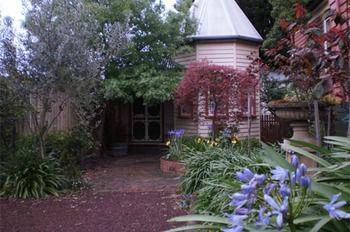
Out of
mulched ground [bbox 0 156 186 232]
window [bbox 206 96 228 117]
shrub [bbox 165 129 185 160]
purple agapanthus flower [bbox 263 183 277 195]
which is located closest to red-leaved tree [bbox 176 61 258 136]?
window [bbox 206 96 228 117]

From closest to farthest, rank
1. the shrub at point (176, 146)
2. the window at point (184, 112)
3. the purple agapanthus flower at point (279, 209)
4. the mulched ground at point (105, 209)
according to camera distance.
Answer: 1. the purple agapanthus flower at point (279, 209)
2. the mulched ground at point (105, 209)
3. the shrub at point (176, 146)
4. the window at point (184, 112)

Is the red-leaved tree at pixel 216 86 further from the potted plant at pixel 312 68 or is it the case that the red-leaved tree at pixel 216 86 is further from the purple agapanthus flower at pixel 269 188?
the purple agapanthus flower at pixel 269 188

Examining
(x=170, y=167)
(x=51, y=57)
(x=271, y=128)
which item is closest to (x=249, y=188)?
(x=51, y=57)

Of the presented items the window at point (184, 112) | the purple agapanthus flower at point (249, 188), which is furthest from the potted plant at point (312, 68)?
the window at point (184, 112)

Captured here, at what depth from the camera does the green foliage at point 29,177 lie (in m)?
8.26

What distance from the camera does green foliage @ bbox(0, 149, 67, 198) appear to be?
826 cm

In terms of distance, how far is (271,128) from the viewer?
16.2m

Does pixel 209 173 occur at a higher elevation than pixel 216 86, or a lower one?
lower

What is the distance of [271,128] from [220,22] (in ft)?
14.6

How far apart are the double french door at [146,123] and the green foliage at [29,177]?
8.39 meters

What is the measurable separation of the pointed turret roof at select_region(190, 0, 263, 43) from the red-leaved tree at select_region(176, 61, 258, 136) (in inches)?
139

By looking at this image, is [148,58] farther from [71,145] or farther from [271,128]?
[271,128]

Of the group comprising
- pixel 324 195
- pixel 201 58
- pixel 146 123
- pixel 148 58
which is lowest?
pixel 324 195

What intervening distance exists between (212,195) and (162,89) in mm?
7765
